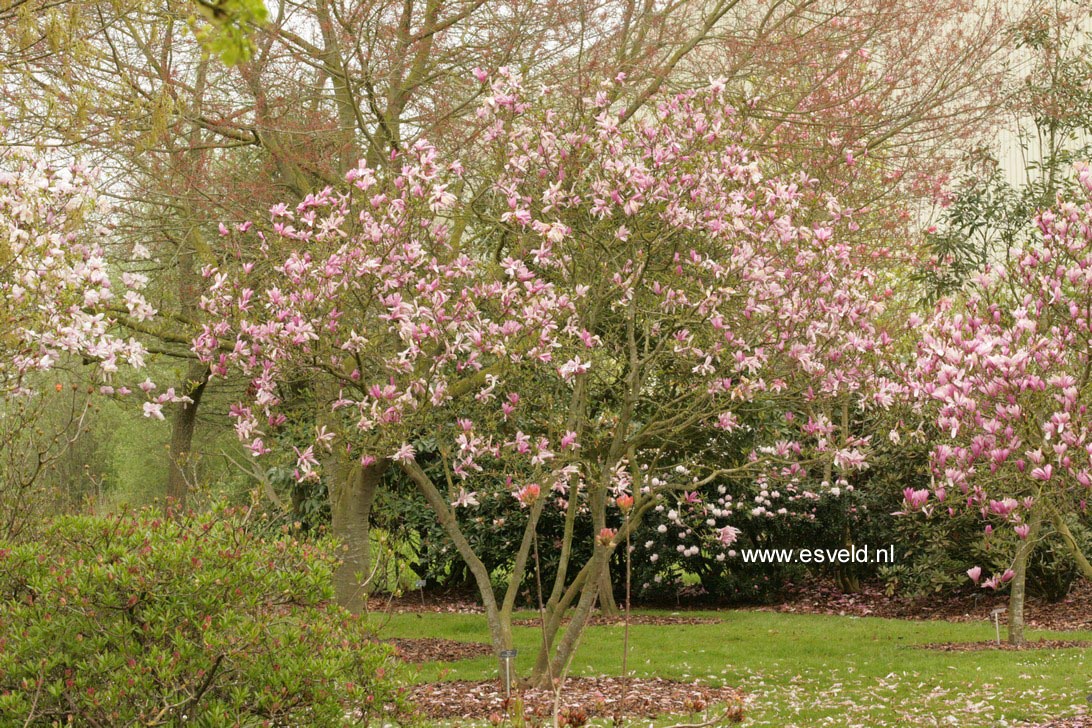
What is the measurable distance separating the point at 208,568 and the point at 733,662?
6.72m

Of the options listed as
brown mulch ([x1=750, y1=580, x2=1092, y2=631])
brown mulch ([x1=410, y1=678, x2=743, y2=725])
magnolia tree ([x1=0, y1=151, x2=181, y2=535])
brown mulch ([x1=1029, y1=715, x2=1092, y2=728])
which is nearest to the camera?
magnolia tree ([x1=0, y1=151, x2=181, y2=535])

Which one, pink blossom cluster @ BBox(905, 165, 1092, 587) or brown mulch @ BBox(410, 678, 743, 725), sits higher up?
pink blossom cluster @ BBox(905, 165, 1092, 587)

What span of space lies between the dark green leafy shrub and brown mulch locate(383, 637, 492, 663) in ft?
19.9

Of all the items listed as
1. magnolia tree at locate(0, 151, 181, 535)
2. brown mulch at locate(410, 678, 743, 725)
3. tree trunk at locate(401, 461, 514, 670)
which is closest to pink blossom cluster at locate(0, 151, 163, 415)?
magnolia tree at locate(0, 151, 181, 535)

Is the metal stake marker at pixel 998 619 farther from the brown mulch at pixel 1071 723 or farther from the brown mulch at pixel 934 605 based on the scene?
the brown mulch at pixel 1071 723

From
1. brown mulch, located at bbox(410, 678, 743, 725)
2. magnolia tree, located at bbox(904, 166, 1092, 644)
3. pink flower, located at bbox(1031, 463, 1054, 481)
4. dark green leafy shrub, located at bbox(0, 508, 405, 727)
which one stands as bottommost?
brown mulch, located at bbox(410, 678, 743, 725)

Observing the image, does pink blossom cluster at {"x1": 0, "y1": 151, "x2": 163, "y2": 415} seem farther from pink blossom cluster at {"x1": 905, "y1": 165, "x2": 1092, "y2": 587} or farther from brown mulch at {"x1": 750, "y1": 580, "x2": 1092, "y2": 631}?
brown mulch at {"x1": 750, "y1": 580, "x2": 1092, "y2": 631}

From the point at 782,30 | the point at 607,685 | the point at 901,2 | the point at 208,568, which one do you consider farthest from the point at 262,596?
the point at 901,2

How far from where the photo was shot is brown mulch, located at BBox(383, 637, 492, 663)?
10.3 m

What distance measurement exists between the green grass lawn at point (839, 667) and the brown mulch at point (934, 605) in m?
1.00

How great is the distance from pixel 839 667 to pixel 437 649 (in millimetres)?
3955

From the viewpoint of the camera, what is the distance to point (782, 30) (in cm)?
983

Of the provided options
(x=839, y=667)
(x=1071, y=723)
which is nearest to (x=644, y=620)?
(x=839, y=667)

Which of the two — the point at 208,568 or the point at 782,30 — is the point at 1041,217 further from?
the point at 208,568
